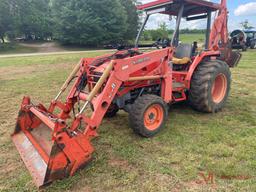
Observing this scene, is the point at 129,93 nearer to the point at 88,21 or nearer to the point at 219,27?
the point at 219,27

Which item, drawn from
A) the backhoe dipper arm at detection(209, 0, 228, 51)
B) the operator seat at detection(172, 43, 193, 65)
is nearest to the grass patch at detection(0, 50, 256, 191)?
the operator seat at detection(172, 43, 193, 65)

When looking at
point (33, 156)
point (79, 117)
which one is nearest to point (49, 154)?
point (33, 156)

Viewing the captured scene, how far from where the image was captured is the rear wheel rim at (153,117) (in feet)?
12.9

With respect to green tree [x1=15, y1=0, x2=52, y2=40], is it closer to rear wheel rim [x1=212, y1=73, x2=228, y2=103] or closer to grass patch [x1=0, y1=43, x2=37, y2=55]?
grass patch [x1=0, y1=43, x2=37, y2=55]

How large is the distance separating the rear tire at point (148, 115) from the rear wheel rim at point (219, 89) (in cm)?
187

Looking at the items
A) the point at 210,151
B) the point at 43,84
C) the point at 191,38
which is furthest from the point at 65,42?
the point at 210,151

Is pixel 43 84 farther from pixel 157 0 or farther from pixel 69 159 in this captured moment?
pixel 69 159

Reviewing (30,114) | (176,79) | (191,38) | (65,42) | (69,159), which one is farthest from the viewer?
(65,42)

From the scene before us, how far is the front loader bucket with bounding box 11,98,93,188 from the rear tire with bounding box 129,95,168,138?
3.49ft

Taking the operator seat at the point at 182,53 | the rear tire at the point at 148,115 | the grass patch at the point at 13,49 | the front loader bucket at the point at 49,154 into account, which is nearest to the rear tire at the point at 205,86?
the operator seat at the point at 182,53

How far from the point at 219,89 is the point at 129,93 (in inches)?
100

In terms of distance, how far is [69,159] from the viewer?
2.78m

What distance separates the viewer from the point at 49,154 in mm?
3014

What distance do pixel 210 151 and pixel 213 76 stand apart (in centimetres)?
182
